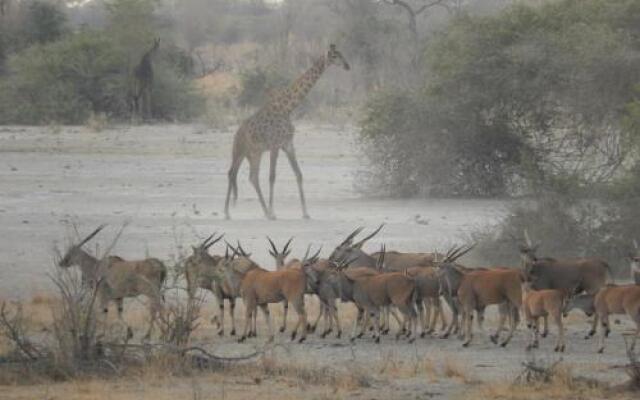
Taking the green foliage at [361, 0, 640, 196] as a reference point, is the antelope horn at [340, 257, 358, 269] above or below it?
below

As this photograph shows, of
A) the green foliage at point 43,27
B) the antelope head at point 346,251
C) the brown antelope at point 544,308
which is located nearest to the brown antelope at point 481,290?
the brown antelope at point 544,308

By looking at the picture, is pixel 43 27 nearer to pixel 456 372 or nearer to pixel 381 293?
pixel 381 293

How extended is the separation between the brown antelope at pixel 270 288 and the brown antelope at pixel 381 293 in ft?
1.48

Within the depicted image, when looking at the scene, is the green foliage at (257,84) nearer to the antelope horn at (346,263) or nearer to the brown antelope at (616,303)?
the antelope horn at (346,263)

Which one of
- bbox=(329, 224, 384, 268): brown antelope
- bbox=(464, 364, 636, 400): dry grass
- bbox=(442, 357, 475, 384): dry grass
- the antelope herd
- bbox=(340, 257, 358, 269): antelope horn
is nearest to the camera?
bbox=(464, 364, 636, 400): dry grass

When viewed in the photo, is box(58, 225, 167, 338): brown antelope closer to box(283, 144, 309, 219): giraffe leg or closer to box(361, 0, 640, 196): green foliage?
box(361, 0, 640, 196): green foliage

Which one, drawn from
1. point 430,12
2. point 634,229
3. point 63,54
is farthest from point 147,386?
point 430,12

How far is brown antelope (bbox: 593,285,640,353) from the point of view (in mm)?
13453

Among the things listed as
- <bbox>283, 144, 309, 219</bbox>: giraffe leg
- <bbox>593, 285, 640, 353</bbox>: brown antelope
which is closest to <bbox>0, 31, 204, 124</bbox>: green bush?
<bbox>283, 144, 309, 219</bbox>: giraffe leg

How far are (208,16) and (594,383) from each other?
76.1 meters

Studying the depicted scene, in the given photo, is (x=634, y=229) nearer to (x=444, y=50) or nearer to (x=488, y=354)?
(x=488, y=354)

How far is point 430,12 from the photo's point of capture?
67688 mm

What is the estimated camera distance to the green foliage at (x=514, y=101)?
78.3 ft

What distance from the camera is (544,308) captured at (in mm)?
13805
